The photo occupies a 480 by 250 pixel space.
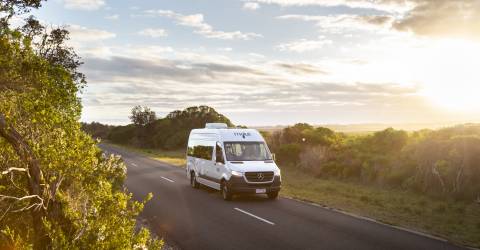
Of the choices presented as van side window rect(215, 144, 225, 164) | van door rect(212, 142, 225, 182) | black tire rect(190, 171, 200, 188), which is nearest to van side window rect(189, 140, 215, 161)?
van side window rect(215, 144, 225, 164)

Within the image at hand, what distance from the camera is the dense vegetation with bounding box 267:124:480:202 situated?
17281mm

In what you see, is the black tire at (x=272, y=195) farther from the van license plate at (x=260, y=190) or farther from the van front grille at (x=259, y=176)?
the van front grille at (x=259, y=176)

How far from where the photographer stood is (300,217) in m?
13.1

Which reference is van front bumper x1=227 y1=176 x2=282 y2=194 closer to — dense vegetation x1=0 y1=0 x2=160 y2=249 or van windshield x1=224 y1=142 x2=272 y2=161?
van windshield x1=224 y1=142 x2=272 y2=161

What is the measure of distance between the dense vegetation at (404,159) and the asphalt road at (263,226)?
608cm

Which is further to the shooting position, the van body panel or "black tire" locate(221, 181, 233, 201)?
"black tire" locate(221, 181, 233, 201)

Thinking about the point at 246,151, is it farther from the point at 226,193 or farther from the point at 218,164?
the point at 226,193

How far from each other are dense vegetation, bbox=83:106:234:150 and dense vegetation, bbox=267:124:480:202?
2896cm

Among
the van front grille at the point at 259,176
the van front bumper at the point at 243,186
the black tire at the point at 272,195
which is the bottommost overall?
the black tire at the point at 272,195

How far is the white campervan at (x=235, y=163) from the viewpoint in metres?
15.6

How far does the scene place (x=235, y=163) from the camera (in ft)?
52.4

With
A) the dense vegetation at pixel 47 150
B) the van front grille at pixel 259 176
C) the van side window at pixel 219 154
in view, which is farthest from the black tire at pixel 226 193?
the dense vegetation at pixel 47 150

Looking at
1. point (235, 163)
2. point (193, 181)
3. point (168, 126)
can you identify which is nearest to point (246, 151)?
point (235, 163)

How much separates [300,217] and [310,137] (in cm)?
2032
